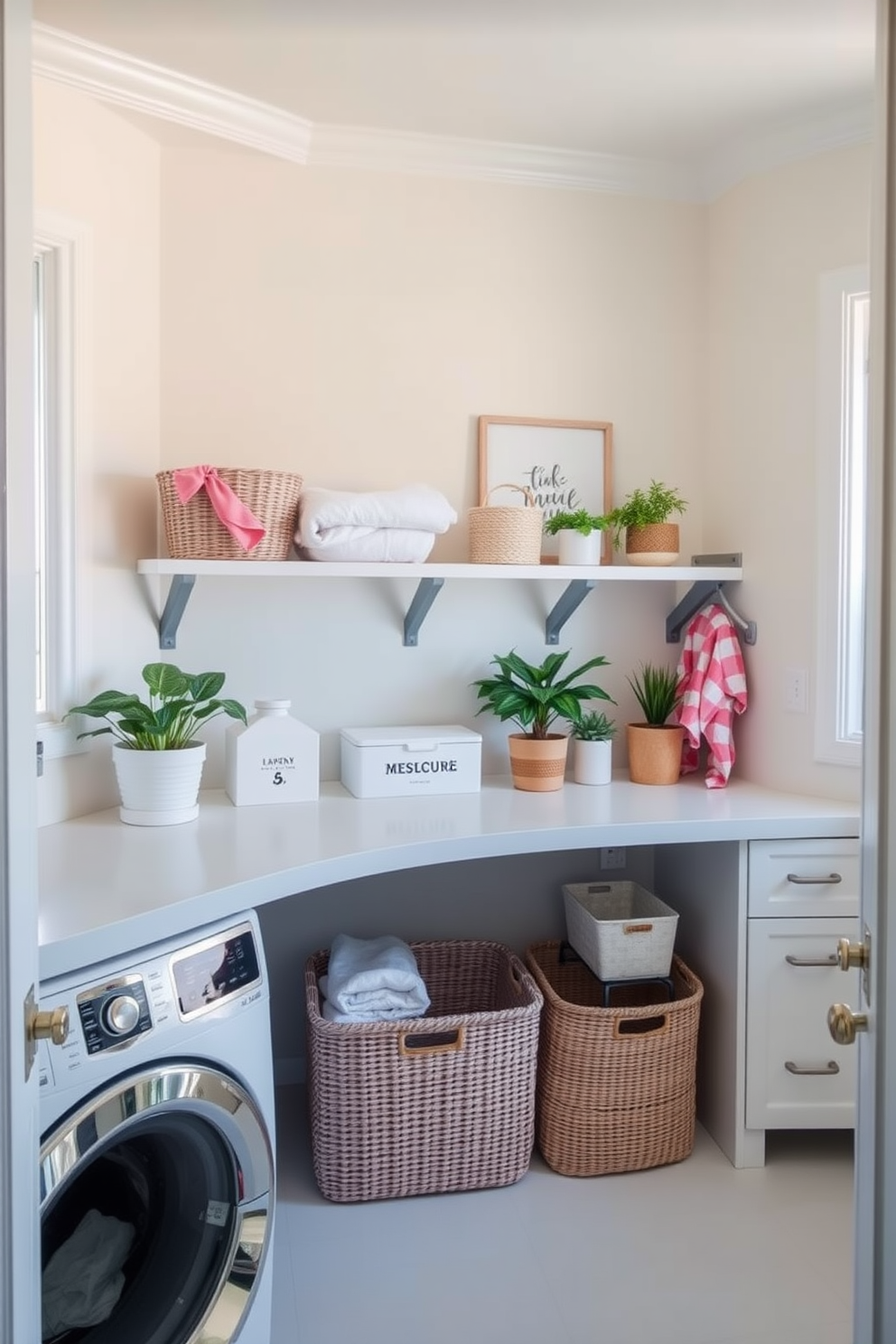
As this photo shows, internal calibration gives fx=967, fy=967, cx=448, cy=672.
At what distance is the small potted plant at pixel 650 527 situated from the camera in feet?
8.34

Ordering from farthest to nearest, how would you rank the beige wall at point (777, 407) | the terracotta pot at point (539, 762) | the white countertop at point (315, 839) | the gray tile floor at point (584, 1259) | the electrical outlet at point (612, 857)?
1. the electrical outlet at point (612, 857)
2. the terracotta pot at point (539, 762)
3. the beige wall at point (777, 407)
4. the gray tile floor at point (584, 1259)
5. the white countertop at point (315, 839)

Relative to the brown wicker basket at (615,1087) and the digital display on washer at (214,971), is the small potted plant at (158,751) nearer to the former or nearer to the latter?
the digital display on washer at (214,971)

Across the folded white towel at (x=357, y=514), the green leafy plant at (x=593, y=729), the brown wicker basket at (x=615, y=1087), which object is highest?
the folded white towel at (x=357, y=514)

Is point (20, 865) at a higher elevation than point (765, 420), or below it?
below

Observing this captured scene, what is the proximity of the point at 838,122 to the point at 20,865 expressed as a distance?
2.38 metres

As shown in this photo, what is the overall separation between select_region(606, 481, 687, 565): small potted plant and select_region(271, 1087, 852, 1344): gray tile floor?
1.48 metres

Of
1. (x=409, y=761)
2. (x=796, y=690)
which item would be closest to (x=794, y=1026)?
(x=796, y=690)

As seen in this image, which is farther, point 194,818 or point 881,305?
point 194,818

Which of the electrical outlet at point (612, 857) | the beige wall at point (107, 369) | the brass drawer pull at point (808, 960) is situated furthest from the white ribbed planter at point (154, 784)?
the brass drawer pull at point (808, 960)

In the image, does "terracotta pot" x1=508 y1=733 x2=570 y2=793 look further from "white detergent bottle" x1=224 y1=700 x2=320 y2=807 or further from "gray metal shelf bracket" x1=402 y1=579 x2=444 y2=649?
"white detergent bottle" x1=224 y1=700 x2=320 y2=807

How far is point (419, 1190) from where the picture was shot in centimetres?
214

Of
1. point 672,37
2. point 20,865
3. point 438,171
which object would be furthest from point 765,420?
point 20,865

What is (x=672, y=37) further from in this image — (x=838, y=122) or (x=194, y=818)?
(x=194, y=818)

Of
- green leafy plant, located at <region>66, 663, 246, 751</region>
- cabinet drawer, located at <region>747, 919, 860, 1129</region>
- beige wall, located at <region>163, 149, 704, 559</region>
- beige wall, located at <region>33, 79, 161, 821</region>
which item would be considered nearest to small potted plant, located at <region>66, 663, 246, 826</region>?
green leafy plant, located at <region>66, 663, 246, 751</region>
